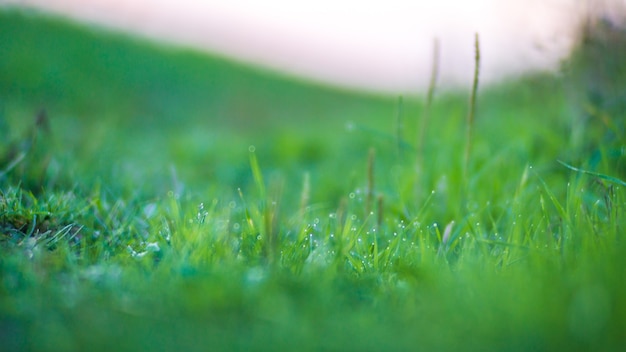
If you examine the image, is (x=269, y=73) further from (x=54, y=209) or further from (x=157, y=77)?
(x=54, y=209)

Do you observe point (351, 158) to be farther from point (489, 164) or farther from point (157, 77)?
point (157, 77)

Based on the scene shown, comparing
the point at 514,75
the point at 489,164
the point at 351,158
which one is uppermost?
the point at 514,75

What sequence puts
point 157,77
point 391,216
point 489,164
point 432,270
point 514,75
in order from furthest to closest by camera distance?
1. point 157,77
2. point 514,75
3. point 489,164
4. point 391,216
5. point 432,270

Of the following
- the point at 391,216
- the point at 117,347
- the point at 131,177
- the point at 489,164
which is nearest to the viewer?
the point at 117,347

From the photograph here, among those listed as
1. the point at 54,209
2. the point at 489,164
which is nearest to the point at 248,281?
the point at 54,209

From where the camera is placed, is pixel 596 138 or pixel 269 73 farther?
pixel 269 73

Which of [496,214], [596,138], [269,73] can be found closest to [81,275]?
[496,214]

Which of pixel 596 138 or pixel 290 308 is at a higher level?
pixel 596 138
